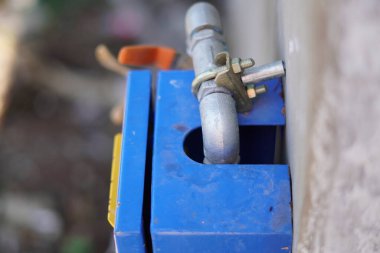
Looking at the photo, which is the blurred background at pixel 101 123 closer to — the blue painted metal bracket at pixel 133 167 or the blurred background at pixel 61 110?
the blurred background at pixel 61 110

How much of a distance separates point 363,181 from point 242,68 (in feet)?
0.94

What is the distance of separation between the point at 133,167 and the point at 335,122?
0.39 metres

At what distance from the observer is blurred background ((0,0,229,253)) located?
2.16m

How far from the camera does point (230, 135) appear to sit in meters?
0.85

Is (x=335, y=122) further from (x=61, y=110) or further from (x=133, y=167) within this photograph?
(x=61, y=110)

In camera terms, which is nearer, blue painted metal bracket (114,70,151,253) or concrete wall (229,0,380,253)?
concrete wall (229,0,380,253)

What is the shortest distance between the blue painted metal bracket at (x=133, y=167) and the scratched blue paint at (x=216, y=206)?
0.03 meters

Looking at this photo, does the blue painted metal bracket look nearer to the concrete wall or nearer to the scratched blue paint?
the scratched blue paint

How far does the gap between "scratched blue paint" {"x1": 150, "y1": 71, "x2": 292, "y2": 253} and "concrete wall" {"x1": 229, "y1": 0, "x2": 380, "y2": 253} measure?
45mm

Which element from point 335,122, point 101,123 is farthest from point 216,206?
point 101,123

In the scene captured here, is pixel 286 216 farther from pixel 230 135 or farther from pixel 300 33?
pixel 300 33

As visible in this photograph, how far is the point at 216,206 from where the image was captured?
0.83 m

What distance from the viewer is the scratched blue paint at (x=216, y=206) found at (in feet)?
2.65

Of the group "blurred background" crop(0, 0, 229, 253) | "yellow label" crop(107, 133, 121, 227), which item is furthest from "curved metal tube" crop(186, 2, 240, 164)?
"blurred background" crop(0, 0, 229, 253)
